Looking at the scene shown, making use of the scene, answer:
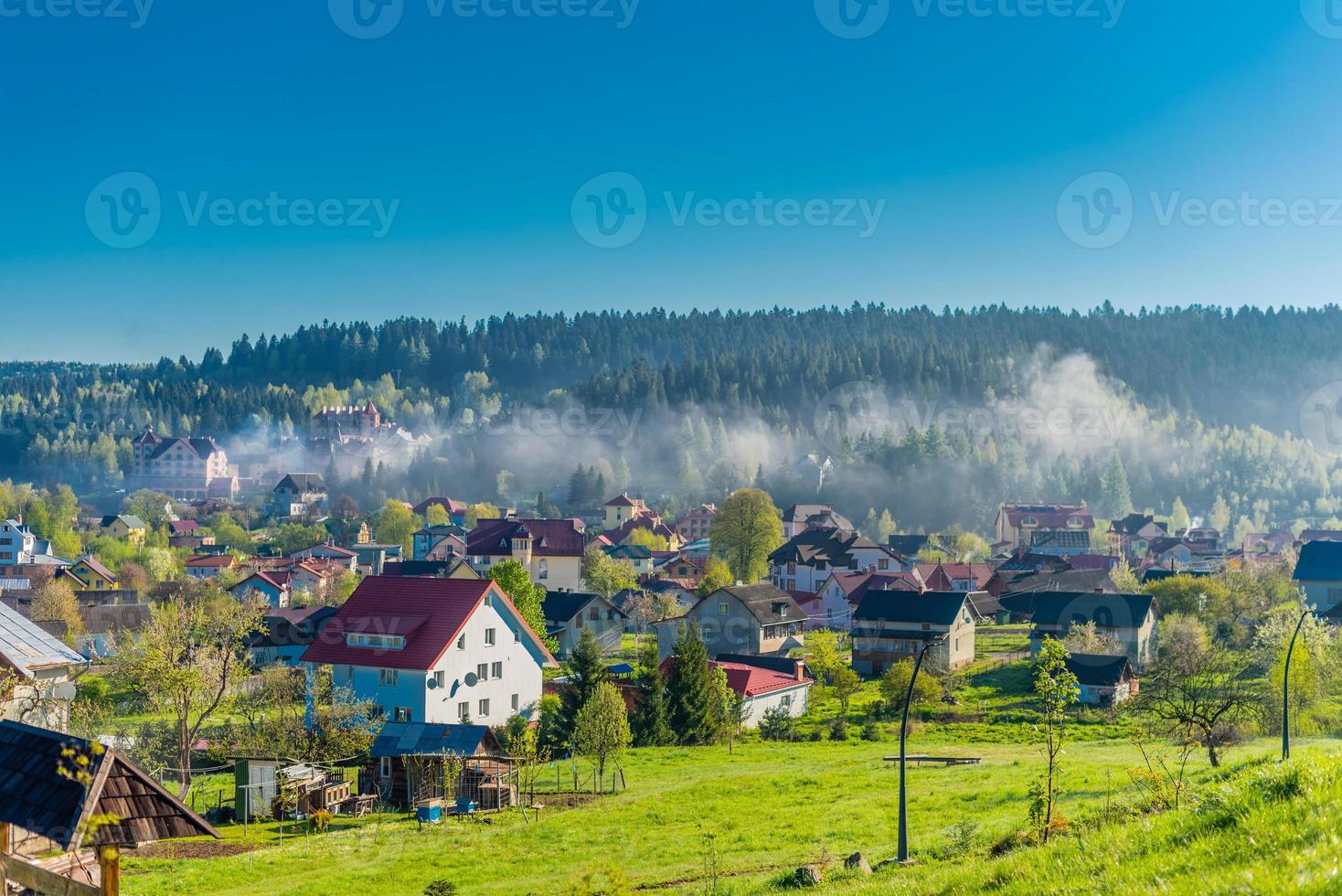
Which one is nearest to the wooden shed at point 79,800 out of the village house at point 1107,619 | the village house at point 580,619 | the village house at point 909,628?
the village house at point 909,628

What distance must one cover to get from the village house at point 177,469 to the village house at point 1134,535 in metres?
135

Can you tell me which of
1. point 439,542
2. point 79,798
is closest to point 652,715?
point 79,798

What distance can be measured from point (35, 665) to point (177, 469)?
174 m

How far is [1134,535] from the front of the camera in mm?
116688

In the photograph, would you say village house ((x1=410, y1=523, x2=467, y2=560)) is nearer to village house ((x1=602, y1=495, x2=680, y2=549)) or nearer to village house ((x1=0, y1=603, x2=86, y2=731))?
village house ((x1=602, y1=495, x2=680, y2=549))

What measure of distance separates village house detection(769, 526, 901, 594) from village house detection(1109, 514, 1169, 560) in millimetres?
35277

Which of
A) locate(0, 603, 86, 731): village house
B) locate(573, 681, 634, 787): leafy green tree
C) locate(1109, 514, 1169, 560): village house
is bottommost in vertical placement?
locate(1109, 514, 1169, 560): village house

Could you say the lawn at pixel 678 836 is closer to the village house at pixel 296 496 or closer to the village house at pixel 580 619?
the village house at pixel 580 619

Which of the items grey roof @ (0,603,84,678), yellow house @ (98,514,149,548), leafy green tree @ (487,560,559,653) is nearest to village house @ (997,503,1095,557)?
leafy green tree @ (487,560,559,653)

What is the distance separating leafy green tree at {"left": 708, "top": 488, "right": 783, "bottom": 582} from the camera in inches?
3260

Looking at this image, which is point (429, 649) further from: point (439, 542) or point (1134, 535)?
point (1134, 535)

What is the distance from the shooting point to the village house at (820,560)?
83.8 metres

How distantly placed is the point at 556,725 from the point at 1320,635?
29.7 m

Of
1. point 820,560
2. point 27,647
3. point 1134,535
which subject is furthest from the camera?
point 1134,535
